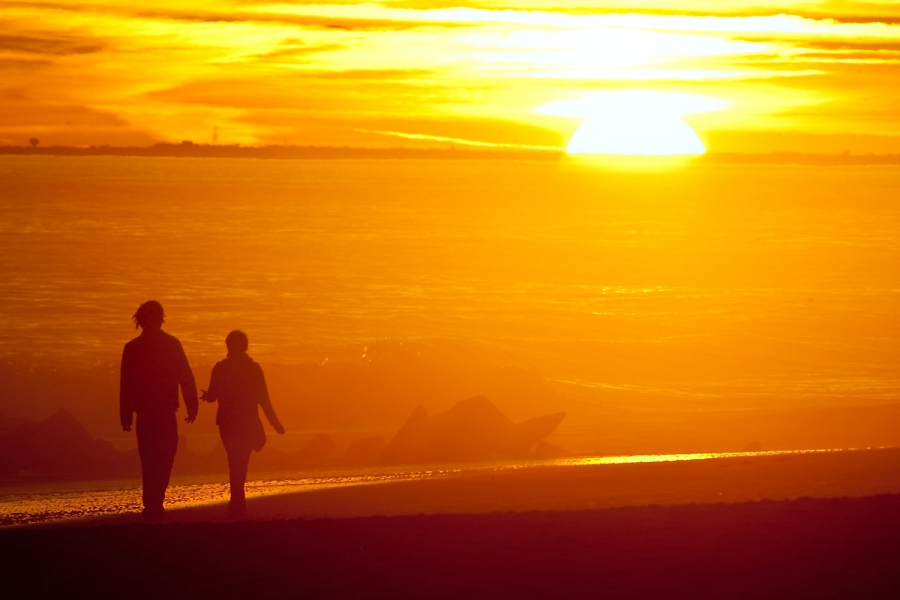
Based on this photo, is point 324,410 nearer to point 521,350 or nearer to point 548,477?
point 548,477

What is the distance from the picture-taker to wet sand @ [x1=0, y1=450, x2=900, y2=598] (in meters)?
7.32

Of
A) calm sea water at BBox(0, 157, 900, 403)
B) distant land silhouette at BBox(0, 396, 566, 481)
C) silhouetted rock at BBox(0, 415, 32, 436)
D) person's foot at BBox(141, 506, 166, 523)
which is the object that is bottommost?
calm sea water at BBox(0, 157, 900, 403)

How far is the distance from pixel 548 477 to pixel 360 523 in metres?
4.33

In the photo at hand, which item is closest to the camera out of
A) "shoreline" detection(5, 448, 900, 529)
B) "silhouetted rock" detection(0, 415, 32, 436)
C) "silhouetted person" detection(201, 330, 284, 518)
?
"silhouetted person" detection(201, 330, 284, 518)

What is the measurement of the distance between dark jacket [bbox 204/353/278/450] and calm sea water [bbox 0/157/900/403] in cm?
2639

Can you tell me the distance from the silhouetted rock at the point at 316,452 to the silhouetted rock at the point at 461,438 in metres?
1.29

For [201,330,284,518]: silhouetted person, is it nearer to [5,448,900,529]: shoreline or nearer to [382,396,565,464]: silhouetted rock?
[5,448,900,529]: shoreline

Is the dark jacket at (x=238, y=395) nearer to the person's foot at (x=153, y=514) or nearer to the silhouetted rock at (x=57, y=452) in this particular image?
the person's foot at (x=153, y=514)

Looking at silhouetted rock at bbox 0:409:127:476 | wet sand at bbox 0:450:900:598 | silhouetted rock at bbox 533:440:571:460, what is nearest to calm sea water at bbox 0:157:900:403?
silhouetted rock at bbox 533:440:571:460

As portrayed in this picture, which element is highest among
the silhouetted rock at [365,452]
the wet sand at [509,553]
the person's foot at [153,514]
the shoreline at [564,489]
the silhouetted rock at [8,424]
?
the wet sand at [509,553]

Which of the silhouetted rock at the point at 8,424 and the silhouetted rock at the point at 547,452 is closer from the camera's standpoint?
the silhouetted rock at the point at 547,452

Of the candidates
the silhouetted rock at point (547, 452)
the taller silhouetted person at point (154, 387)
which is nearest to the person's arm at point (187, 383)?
the taller silhouetted person at point (154, 387)

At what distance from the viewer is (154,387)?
9820mm

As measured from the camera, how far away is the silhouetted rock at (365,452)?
18438mm
